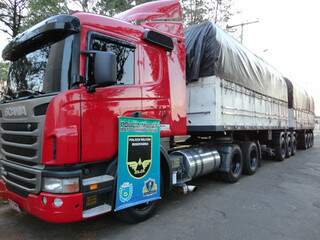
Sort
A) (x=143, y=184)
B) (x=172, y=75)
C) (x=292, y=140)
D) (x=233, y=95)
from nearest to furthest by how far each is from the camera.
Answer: (x=143, y=184)
(x=172, y=75)
(x=233, y=95)
(x=292, y=140)

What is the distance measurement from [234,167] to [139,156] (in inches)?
164

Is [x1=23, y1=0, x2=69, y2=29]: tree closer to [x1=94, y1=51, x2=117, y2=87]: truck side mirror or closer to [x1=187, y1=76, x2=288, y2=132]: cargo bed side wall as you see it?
[x1=187, y1=76, x2=288, y2=132]: cargo bed side wall

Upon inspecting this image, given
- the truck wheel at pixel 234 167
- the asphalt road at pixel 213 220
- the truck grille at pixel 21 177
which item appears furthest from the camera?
the truck wheel at pixel 234 167

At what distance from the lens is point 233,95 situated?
23.7ft

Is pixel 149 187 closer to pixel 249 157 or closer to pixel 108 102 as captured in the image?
pixel 108 102

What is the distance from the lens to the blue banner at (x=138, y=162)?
4.12m

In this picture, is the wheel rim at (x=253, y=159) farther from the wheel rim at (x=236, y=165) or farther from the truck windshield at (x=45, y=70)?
the truck windshield at (x=45, y=70)

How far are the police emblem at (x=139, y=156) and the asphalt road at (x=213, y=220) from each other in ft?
2.75

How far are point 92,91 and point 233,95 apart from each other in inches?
170

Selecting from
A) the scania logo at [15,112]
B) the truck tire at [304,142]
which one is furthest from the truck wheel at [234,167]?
the truck tire at [304,142]

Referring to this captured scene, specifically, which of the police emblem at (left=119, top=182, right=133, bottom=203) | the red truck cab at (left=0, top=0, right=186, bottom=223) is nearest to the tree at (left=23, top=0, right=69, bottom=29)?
the red truck cab at (left=0, top=0, right=186, bottom=223)

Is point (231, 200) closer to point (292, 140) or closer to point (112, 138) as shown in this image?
point (112, 138)

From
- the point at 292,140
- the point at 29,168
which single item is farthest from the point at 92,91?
the point at 292,140

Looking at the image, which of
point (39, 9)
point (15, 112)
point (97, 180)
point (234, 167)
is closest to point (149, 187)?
point (97, 180)
